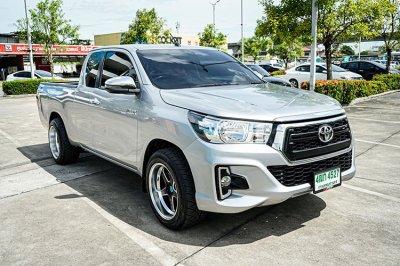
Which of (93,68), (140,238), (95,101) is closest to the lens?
(140,238)

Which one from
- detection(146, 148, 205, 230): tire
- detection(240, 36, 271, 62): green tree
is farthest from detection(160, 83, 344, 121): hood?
detection(240, 36, 271, 62): green tree

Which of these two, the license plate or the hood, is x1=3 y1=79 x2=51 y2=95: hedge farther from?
the license plate

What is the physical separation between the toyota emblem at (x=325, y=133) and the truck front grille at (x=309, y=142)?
3 cm

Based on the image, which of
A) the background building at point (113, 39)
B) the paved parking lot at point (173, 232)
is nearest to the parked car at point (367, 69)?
the paved parking lot at point (173, 232)

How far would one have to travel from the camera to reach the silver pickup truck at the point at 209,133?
10.8 feet

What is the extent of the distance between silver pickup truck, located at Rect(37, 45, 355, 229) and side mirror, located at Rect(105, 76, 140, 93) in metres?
0.01

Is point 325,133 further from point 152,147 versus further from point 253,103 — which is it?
point 152,147

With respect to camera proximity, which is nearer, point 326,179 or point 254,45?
point 326,179

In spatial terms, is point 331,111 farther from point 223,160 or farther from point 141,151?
point 141,151

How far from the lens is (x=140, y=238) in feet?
12.1

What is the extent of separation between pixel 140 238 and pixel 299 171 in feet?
5.23

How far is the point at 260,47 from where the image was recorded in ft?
223

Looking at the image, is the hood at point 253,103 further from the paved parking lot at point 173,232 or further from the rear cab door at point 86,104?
the rear cab door at point 86,104

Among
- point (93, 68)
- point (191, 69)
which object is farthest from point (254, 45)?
point (191, 69)
